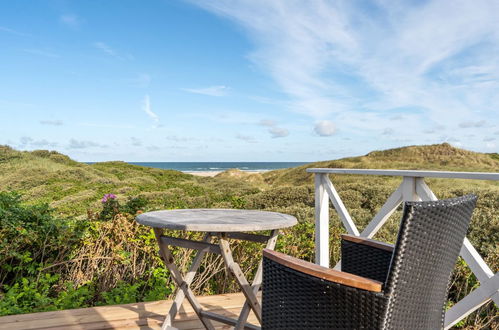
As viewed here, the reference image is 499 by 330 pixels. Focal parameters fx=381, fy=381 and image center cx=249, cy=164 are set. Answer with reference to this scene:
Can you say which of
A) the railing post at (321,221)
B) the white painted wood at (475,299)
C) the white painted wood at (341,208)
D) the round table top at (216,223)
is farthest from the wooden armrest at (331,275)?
the railing post at (321,221)

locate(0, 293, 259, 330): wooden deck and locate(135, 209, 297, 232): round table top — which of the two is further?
locate(0, 293, 259, 330): wooden deck

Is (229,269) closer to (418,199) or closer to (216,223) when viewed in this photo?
(216,223)

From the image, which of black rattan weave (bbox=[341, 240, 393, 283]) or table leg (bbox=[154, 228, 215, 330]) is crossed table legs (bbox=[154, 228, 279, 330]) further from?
black rattan weave (bbox=[341, 240, 393, 283])

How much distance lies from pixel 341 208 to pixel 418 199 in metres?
0.70

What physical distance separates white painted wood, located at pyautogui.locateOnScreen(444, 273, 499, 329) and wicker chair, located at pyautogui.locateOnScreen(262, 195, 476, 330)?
1.97ft

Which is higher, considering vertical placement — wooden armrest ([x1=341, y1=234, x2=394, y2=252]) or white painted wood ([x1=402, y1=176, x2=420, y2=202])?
white painted wood ([x1=402, y1=176, x2=420, y2=202])

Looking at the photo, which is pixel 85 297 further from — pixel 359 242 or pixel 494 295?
pixel 494 295

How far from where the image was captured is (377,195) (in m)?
6.42

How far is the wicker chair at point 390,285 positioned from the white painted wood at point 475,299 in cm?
60

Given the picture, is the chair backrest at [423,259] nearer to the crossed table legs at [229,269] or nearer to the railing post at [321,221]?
the crossed table legs at [229,269]

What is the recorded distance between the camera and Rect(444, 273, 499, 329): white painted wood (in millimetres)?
1909

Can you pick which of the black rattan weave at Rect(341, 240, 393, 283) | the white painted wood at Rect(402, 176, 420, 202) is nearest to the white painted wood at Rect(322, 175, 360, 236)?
the white painted wood at Rect(402, 176, 420, 202)

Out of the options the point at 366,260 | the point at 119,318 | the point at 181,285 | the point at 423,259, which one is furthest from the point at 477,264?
the point at 119,318

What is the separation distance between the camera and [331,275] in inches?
47.7
